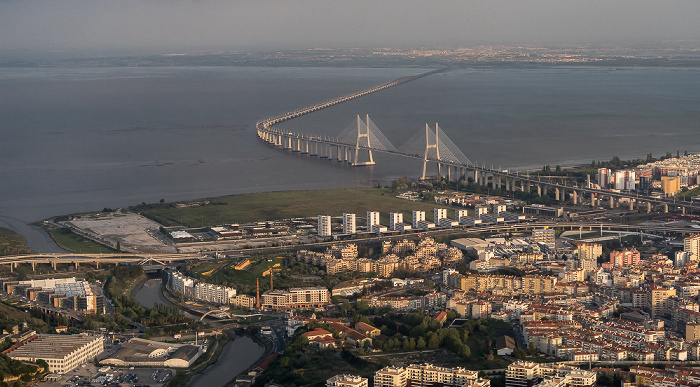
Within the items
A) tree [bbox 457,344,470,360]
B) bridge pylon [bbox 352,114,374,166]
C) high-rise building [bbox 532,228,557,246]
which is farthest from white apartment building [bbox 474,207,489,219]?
tree [bbox 457,344,470,360]

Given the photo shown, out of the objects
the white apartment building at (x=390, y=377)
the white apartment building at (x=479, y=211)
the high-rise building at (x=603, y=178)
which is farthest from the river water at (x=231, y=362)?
the high-rise building at (x=603, y=178)

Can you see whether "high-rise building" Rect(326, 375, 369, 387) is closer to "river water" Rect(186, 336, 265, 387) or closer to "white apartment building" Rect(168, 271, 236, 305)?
"river water" Rect(186, 336, 265, 387)

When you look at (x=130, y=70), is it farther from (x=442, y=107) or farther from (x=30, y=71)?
(x=442, y=107)

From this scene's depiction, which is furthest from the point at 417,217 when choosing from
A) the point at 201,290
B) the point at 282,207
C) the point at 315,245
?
the point at 201,290

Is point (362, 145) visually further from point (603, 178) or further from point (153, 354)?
point (153, 354)

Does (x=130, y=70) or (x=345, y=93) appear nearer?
(x=345, y=93)

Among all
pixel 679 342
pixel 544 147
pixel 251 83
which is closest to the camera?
pixel 679 342

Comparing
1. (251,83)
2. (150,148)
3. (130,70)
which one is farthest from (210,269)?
(130,70)
